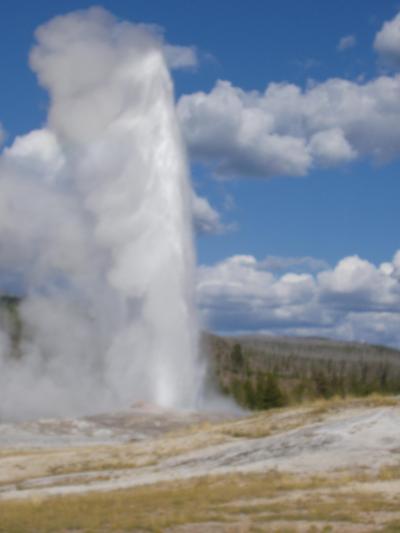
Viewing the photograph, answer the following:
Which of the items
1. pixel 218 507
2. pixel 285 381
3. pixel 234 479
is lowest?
pixel 218 507

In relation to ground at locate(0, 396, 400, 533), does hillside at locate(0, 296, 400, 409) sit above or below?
above

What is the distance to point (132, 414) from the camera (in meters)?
60.7

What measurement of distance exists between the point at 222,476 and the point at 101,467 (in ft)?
32.8

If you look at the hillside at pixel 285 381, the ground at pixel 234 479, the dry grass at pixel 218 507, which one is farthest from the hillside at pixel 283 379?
the dry grass at pixel 218 507

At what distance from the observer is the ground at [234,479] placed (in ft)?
61.9

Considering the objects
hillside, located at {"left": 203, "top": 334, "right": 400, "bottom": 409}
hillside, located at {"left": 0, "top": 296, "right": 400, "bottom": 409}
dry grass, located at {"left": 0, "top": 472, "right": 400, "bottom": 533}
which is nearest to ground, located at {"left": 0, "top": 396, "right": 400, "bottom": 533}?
dry grass, located at {"left": 0, "top": 472, "right": 400, "bottom": 533}

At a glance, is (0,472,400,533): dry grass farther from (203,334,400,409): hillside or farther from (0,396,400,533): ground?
(203,334,400,409): hillside

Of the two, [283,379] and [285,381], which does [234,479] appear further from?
[283,379]

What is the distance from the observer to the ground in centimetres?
1886

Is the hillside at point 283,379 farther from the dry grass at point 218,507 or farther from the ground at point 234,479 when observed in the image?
the dry grass at point 218,507

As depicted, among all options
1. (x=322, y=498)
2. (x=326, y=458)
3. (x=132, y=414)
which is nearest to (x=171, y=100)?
(x=132, y=414)

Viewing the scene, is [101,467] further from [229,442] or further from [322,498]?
[322,498]

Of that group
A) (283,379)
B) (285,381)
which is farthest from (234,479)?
(283,379)

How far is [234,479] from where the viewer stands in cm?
2547
